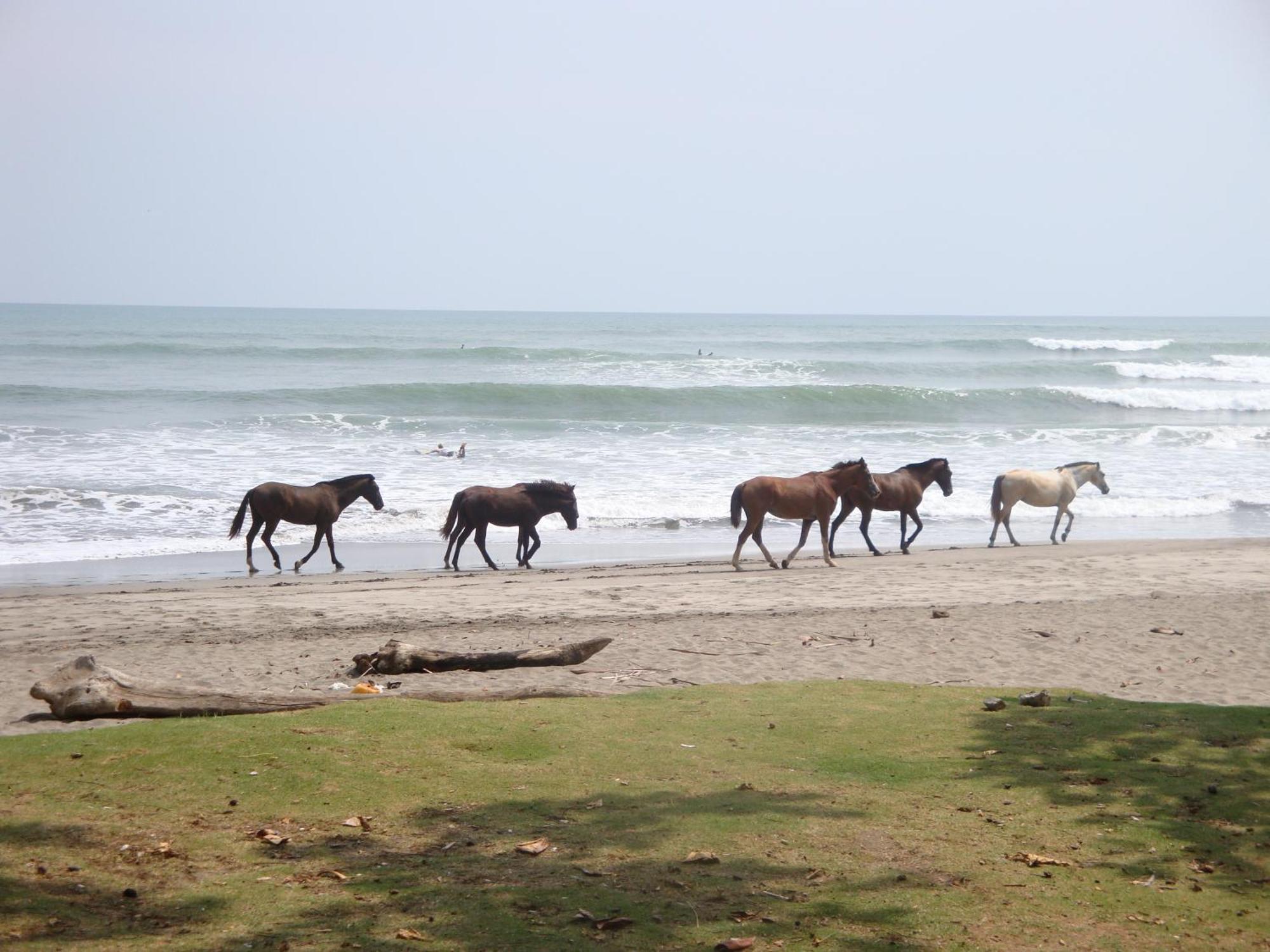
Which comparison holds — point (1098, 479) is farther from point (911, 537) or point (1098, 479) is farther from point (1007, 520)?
point (911, 537)

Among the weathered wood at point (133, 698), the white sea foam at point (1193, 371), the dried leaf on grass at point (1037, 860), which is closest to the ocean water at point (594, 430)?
the white sea foam at point (1193, 371)

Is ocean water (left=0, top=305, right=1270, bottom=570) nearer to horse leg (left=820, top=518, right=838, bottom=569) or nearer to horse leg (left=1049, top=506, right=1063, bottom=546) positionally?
horse leg (left=1049, top=506, right=1063, bottom=546)

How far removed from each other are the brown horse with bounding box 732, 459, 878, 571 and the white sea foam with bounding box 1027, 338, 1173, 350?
6267cm

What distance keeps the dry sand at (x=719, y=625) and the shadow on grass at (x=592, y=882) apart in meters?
3.16

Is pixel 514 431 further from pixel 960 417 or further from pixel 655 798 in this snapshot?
pixel 655 798

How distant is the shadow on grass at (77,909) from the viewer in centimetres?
360

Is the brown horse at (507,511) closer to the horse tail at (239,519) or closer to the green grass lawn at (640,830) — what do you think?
the horse tail at (239,519)

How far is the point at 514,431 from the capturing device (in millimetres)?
34656

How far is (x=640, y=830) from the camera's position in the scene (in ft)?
15.5

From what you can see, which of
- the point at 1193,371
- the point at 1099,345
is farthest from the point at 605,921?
the point at 1099,345

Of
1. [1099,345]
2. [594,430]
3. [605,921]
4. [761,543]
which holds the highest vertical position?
[1099,345]

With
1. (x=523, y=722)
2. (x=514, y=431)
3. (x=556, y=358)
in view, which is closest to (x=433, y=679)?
(x=523, y=722)

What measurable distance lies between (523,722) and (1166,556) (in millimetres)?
13282

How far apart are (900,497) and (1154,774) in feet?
44.9
